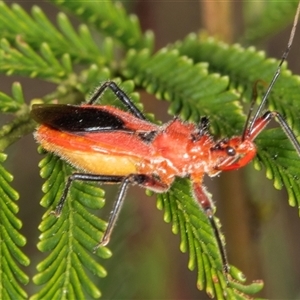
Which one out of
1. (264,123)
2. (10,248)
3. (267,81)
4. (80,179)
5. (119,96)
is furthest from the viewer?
(267,81)

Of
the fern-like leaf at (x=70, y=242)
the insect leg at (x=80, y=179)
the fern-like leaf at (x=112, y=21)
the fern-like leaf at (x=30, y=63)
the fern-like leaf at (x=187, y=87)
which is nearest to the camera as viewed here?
the fern-like leaf at (x=70, y=242)

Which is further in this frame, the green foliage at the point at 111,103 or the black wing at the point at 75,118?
the black wing at the point at 75,118

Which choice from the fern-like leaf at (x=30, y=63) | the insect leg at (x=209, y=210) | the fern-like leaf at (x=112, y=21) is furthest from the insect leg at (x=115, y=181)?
the fern-like leaf at (x=112, y=21)

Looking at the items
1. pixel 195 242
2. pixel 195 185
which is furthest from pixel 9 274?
pixel 195 185

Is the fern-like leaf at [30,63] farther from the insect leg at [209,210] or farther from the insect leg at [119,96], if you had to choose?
the insect leg at [209,210]

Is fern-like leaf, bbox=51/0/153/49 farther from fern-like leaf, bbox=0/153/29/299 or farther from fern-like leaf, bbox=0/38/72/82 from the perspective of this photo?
fern-like leaf, bbox=0/153/29/299

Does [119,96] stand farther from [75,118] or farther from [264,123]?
[264,123]

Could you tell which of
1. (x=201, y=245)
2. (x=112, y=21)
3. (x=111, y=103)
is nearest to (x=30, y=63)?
(x=111, y=103)

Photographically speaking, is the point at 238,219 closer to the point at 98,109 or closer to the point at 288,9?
the point at 98,109
